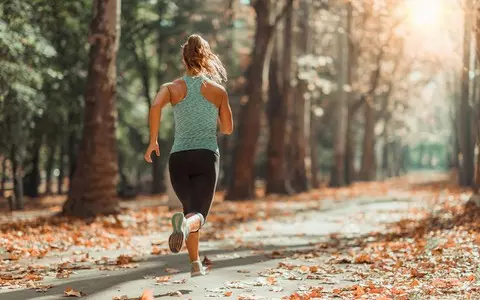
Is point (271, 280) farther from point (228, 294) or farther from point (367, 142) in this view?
point (367, 142)

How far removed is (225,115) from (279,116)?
19889mm

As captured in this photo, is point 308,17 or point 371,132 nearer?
point 308,17

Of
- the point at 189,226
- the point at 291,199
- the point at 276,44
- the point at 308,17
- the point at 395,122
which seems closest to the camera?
the point at 189,226

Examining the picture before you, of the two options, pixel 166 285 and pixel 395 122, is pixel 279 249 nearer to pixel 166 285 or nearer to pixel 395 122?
pixel 166 285

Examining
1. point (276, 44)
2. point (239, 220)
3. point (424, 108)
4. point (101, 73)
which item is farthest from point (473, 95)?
point (424, 108)

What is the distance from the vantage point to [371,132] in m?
43.0

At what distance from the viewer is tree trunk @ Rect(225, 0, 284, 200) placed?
75.8ft

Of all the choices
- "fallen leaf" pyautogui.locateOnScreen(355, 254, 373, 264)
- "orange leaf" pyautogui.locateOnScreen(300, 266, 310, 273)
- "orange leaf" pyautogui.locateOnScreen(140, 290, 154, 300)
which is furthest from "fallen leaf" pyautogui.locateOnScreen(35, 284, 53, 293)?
"fallen leaf" pyautogui.locateOnScreen(355, 254, 373, 264)

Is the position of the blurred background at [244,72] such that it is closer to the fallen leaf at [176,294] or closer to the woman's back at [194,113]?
the woman's back at [194,113]

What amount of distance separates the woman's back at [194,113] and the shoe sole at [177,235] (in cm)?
74

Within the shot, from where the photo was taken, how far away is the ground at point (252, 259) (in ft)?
22.7

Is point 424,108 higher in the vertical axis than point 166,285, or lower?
higher

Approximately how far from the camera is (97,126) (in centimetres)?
1487

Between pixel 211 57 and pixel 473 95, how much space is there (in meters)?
21.0
